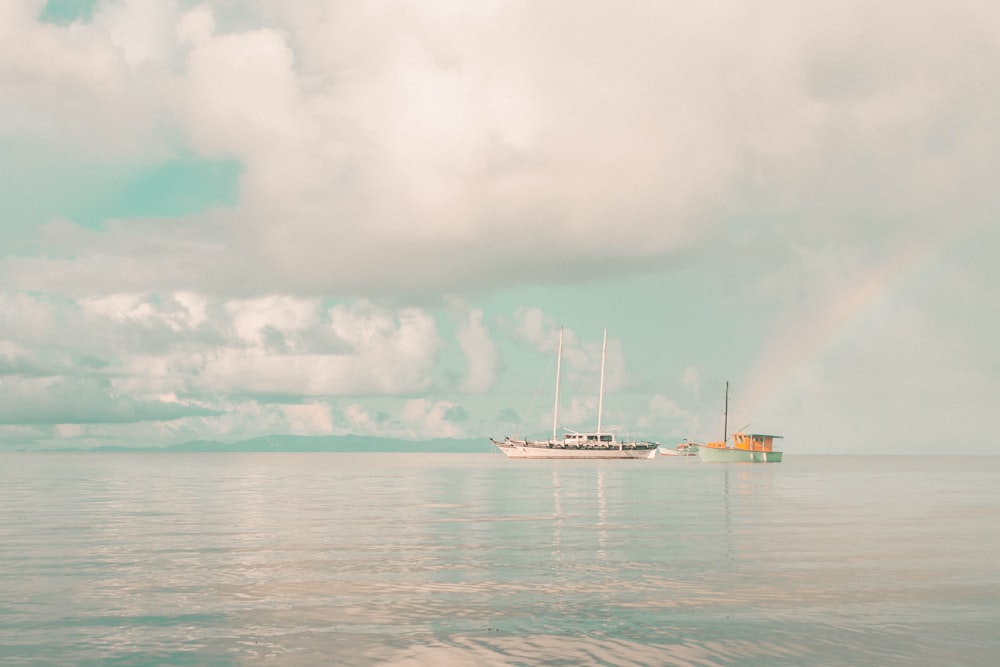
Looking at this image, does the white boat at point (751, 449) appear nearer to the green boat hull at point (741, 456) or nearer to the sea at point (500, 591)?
the green boat hull at point (741, 456)

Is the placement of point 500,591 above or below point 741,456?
below

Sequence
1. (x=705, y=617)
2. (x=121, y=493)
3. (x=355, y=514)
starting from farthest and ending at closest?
(x=121, y=493)
(x=355, y=514)
(x=705, y=617)

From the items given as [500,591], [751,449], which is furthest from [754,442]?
[500,591]

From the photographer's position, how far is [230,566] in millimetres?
30828

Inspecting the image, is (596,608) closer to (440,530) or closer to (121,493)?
(440,530)

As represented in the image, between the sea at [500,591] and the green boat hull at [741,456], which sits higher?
the green boat hull at [741,456]

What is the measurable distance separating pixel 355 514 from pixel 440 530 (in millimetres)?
12917

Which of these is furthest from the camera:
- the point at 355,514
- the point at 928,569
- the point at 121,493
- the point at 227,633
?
the point at 121,493

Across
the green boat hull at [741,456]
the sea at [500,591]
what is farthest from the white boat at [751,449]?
the sea at [500,591]

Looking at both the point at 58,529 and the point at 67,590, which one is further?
the point at 58,529

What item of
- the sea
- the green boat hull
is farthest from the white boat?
the sea

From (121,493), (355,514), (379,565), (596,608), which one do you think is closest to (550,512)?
(355,514)

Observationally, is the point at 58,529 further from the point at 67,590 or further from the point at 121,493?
the point at 121,493

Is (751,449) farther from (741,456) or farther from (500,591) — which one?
(500,591)
